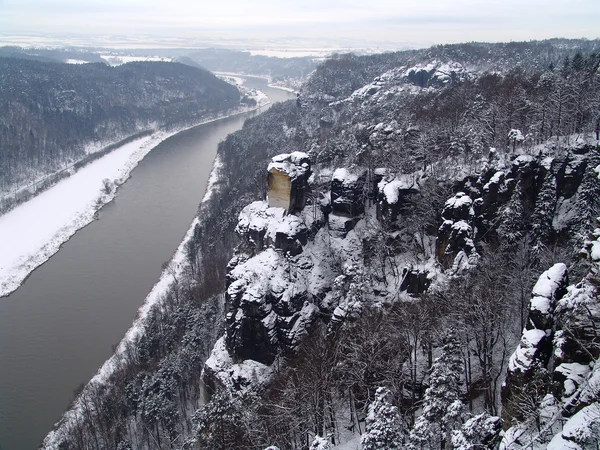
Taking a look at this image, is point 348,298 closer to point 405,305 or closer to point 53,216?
point 405,305

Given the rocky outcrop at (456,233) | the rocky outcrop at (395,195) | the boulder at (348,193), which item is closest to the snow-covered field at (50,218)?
the boulder at (348,193)

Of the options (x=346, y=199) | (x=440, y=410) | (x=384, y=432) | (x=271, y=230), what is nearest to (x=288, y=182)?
(x=271, y=230)

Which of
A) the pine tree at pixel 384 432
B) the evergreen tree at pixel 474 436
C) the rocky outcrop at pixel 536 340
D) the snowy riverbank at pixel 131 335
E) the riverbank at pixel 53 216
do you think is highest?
the rocky outcrop at pixel 536 340

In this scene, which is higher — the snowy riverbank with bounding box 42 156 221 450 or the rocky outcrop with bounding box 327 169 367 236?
the rocky outcrop with bounding box 327 169 367 236

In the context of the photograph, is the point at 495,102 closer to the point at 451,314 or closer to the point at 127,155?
the point at 451,314

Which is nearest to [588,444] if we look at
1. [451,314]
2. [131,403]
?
[451,314]

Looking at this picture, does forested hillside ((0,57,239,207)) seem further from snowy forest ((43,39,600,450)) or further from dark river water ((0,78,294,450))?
snowy forest ((43,39,600,450))

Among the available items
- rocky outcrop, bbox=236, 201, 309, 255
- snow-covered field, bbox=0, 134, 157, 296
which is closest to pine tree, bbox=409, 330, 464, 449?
rocky outcrop, bbox=236, 201, 309, 255

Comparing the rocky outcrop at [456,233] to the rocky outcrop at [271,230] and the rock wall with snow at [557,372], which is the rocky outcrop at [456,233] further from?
the rocky outcrop at [271,230]
